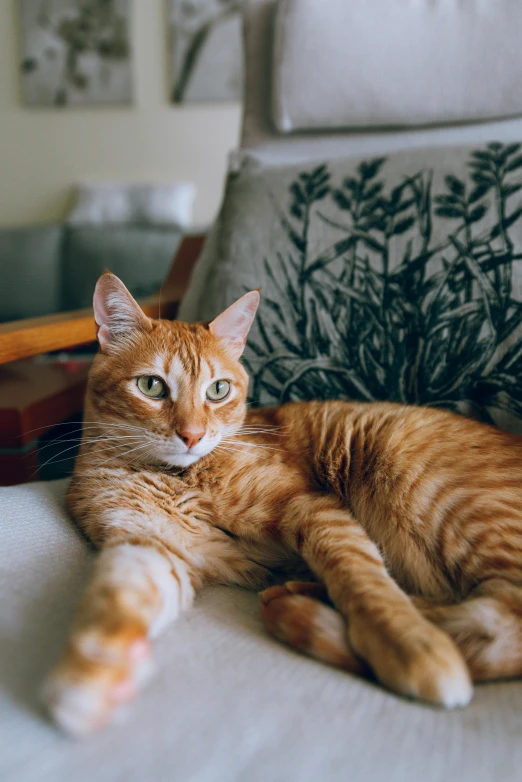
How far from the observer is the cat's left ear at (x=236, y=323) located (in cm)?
125

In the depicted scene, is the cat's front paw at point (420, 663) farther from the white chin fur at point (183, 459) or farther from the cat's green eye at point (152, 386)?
the cat's green eye at point (152, 386)

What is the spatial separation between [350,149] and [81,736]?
1.61 meters

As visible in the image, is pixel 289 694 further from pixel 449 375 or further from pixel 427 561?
pixel 449 375

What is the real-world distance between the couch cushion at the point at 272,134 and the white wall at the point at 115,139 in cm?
221

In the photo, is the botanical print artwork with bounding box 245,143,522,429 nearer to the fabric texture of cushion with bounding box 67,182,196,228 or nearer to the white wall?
the fabric texture of cushion with bounding box 67,182,196,228

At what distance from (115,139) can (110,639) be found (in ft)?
13.3

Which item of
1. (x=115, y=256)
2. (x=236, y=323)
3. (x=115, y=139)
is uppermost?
(x=115, y=139)

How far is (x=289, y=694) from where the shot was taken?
659 mm

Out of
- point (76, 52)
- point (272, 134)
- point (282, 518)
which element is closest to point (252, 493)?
point (282, 518)

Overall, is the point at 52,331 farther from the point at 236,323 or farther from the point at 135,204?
the point at 135,204

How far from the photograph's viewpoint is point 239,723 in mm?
606

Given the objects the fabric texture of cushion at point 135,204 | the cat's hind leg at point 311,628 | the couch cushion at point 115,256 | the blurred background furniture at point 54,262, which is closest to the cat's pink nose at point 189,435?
the cat's hind leg at point 311,628

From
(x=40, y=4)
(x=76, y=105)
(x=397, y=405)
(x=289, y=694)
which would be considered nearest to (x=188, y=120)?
(x=76, y=105)

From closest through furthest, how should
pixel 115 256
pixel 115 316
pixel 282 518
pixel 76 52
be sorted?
1. pixel 282 518
2. pixel 115 316
3. pixel 115 256
4. pixel 76 52
